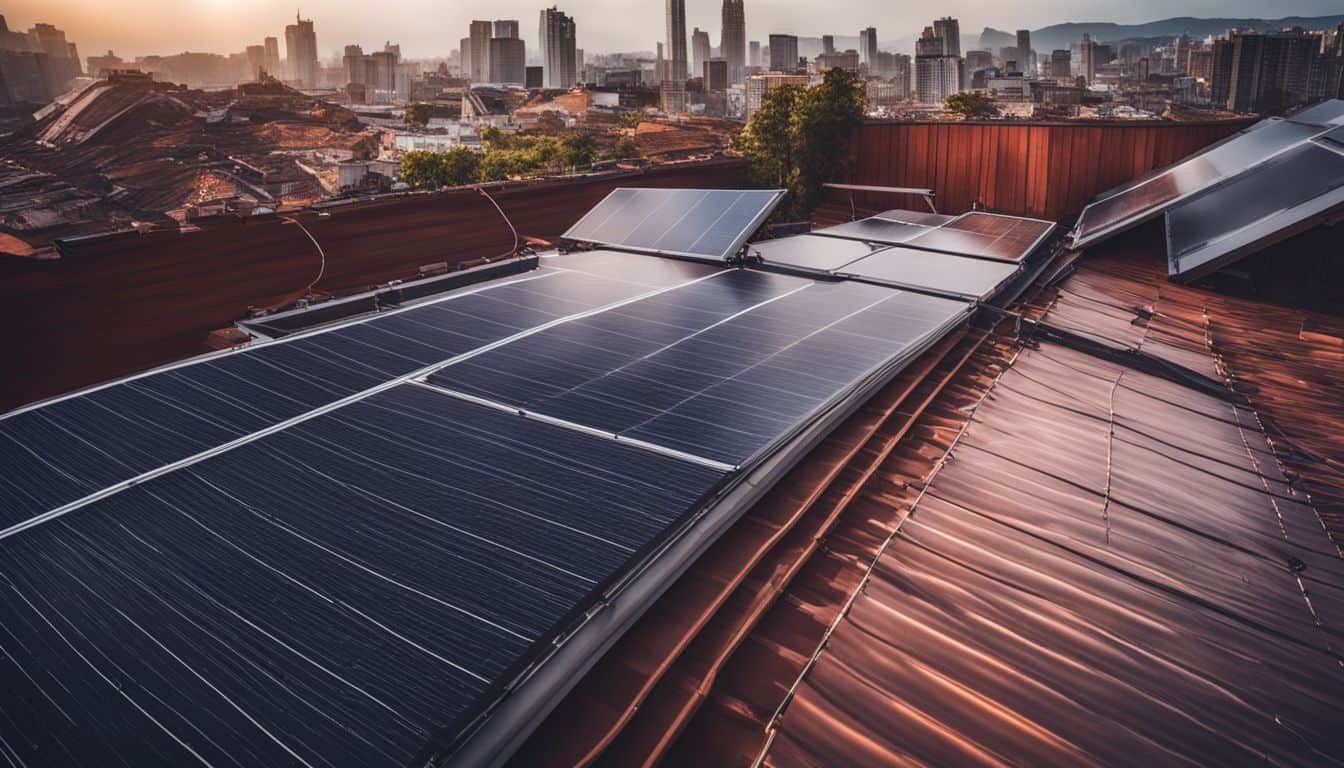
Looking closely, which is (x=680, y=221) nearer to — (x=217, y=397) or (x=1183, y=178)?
(x=217, y=397)

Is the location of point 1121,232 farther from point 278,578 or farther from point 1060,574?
point 278,578

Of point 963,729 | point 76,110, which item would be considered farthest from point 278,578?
point 76,110

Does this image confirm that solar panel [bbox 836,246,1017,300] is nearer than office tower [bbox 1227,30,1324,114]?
Yes

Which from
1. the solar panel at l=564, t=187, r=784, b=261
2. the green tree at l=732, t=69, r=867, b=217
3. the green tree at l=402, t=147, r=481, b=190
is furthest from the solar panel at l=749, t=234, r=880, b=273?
the green tree at l=402, t=147, r=481, b=190

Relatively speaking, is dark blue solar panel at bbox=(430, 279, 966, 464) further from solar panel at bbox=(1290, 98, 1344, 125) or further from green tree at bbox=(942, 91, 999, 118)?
green tree at bbox=(942, 91, 999, 118)

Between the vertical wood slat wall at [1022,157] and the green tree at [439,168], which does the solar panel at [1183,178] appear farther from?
the green tree at [439,168]

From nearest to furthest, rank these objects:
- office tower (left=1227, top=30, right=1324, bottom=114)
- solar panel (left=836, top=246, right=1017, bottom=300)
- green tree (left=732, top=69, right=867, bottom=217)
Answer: solar panel (left=836, top=246, right=1017, bottom=300) → green tree (left=732, top=69, right=867, bottom=217) → office tower (left=1227, top=30, right=1324, bottom=114)

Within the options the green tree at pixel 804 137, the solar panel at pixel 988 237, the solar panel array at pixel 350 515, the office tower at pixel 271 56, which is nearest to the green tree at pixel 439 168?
the green tree at pixel 804 137
